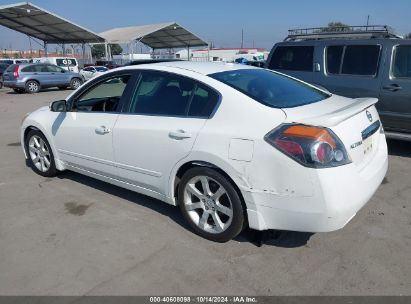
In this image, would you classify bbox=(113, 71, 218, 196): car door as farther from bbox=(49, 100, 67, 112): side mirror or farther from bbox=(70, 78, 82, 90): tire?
bbox=(70, 78, 82, 90): tire

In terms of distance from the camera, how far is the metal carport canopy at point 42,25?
2867cm

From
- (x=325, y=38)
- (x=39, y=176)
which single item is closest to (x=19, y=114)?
(x=39, y=176)

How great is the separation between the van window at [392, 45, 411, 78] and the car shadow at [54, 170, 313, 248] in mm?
3572

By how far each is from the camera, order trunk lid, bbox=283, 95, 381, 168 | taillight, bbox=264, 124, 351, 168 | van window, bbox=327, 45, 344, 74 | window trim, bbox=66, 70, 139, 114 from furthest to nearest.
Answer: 1. van window, bbox=327, 45, 344, 74
2. window trim, bbox=66, 70, 139, 114
3. trunk lid, bbox=283, 95, 381, 168
4. taillight, bbox=264, 124, 351, 168

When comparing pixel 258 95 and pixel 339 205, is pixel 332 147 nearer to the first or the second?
pixel 339 205

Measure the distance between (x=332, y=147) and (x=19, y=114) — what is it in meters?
11.5

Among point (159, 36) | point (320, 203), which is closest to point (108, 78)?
point (320, 203)

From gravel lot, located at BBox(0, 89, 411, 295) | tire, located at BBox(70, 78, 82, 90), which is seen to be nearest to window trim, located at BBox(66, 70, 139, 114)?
gravel lot, located at BBox(0, 89, 411, 295)

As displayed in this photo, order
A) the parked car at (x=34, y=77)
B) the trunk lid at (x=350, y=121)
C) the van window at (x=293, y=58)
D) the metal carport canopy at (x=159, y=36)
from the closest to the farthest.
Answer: the trunk lid at (x=350, y=121) → the van window at (x=293, y=58) → the parked car at (x=34, y=77) → the metal carport canopy at (x=159, y=36)

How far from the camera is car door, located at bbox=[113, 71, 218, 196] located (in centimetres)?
339

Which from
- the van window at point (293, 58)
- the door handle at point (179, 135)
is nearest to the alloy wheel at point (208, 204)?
the door handle at point (179, 135)

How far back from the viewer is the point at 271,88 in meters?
3.62

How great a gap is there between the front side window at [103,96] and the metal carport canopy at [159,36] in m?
33.5

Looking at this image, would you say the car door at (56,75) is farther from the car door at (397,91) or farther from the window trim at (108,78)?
the car door at (397,91)
